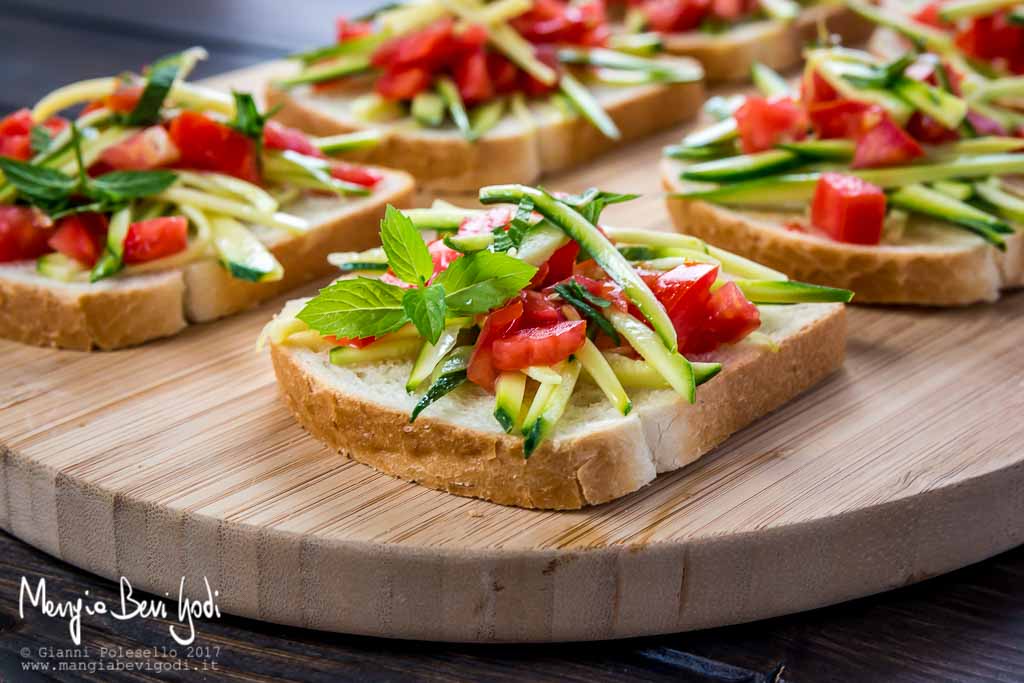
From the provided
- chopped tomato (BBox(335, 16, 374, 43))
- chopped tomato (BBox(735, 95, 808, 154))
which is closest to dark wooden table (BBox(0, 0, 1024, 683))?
chopped tomato (BBox(735, 95, 808, 154))

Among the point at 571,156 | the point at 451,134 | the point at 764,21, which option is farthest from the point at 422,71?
the point at 764,21

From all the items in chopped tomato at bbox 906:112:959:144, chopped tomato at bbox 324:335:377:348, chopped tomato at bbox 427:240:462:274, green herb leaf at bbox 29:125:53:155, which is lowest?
chopped tomato at bbox 324:335:377:348

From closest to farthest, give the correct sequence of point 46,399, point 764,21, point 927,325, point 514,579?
point 514,579
point 46,399
point 927,325
point 764,21

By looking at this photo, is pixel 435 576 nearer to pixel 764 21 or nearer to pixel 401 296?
pixel 401 296

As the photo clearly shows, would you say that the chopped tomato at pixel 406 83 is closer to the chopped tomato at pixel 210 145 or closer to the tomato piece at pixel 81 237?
the chopped tomato at pixel 210 145

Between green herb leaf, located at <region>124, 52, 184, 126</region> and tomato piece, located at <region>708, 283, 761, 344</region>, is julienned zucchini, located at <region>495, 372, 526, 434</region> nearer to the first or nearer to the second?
tomato piece, located at <region>708, 283, 761, 344</region>

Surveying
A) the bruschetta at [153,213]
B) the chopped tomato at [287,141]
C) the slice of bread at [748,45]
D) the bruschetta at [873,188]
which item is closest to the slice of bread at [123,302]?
the bruschetta at [153,213]
